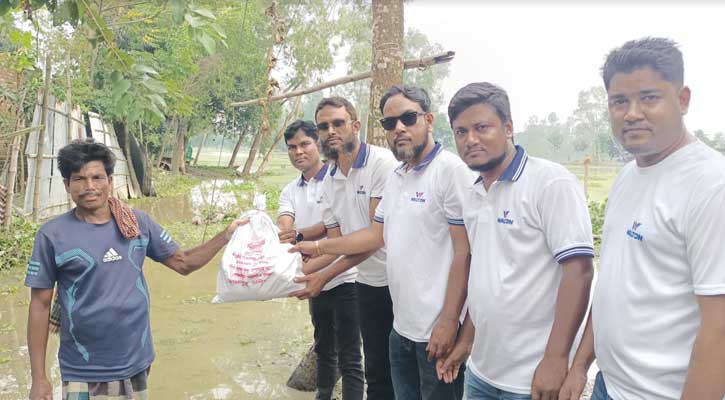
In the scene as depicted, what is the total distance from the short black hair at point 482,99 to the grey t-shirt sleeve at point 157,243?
4.73 feet

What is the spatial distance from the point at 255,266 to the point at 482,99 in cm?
138

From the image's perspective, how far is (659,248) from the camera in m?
1.37

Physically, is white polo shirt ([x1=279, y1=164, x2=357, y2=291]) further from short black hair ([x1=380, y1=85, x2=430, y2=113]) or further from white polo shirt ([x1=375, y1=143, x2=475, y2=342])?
short black hair ([x1=380, y1=85, x2=430, y2=113])

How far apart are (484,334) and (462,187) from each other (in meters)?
0.59

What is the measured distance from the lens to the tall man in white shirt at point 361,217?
287 cm

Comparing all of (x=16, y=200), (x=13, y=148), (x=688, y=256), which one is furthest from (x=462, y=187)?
(x=16, y=200)

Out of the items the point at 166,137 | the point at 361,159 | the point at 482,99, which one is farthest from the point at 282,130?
the point at 482,99

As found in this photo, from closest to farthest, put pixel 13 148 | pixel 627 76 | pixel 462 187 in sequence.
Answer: pixel 627 76 → pixel 462 187 → pixel 13 148

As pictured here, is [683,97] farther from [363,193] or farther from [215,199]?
[215,199]

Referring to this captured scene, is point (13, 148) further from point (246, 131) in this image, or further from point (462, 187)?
point (246, 131)

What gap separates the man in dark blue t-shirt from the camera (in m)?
2.22

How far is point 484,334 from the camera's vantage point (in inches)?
74.7

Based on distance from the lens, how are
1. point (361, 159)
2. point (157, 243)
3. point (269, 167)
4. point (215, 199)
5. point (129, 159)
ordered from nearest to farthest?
point (157, 243), point (361, 159), point (129, 159), point (215, 199), point (269, 167)

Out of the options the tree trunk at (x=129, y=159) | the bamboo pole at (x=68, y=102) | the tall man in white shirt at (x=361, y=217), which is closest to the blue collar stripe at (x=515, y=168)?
the tall man in white shirt at (x=361, y=217)
